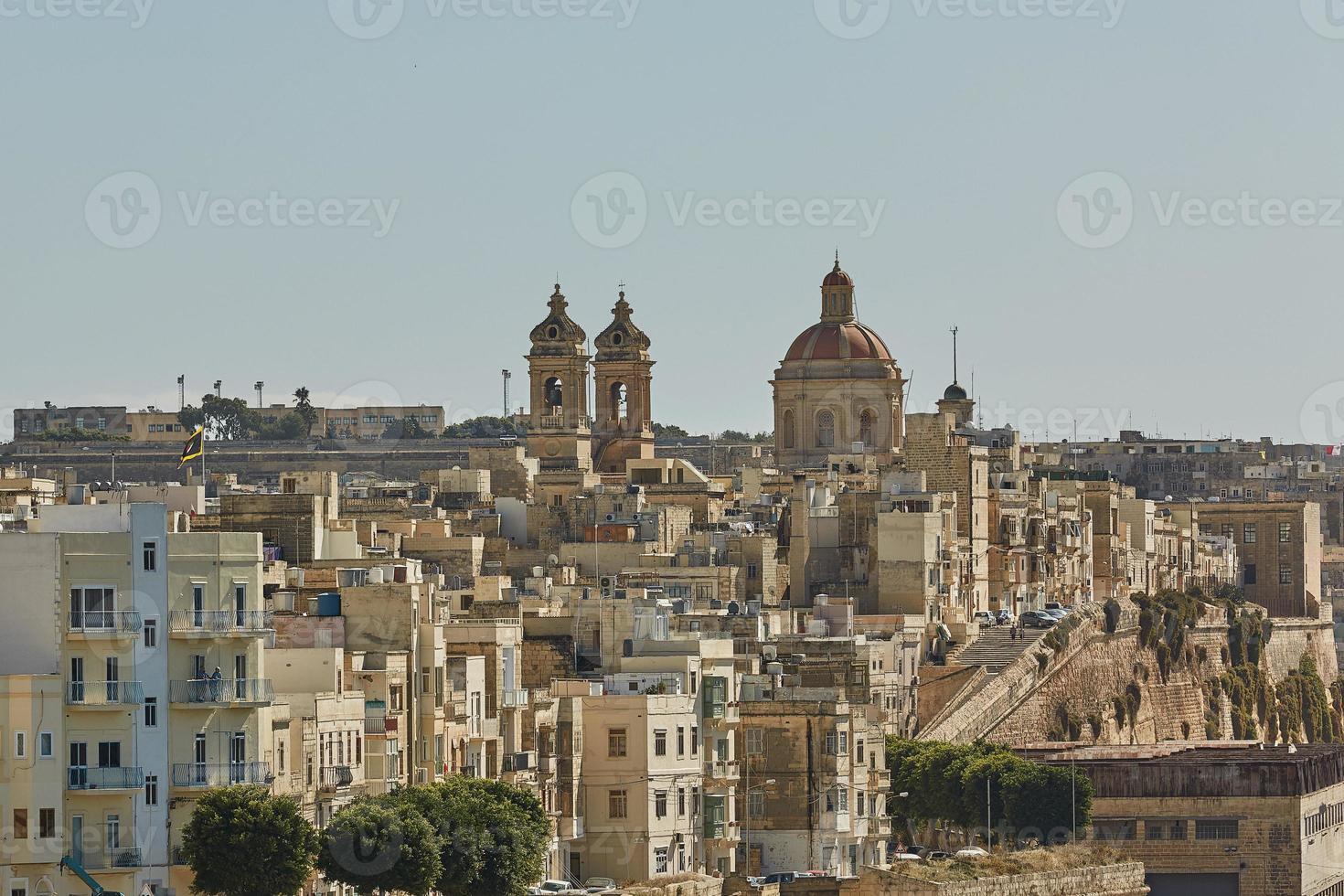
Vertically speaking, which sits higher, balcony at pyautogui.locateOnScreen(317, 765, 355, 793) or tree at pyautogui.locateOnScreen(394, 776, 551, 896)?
balcony at pyautogui.locateOnScreen(317, 765, 355, 793)

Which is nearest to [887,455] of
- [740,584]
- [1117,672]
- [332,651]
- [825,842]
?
[1117,672]

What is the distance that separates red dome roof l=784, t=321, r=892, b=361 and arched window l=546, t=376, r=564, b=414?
8.44m

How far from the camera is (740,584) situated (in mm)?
104188

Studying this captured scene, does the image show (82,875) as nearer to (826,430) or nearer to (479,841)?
(479,841)

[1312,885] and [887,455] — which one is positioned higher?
[887,455]

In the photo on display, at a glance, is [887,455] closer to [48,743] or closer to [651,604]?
[651,604]

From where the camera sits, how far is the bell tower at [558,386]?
14375 centimetres

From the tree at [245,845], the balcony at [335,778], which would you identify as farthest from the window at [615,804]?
the tree at [245,845]

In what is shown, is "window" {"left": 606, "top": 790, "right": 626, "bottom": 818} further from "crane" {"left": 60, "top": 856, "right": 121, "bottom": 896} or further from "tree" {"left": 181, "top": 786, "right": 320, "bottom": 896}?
"crane" {"left": 60, "top": 856, "right": 121, "bottom": 896}

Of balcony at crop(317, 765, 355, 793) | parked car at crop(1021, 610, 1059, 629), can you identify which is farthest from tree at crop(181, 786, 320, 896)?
parked car at crop(1021, 610, 1059, 629)

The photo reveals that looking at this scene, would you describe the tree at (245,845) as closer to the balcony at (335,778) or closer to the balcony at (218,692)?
the balcony at (218,692)

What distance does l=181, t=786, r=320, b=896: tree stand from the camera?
55.6 metres

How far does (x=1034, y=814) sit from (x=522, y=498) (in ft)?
159

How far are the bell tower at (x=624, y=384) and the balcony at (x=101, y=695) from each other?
292 ft
